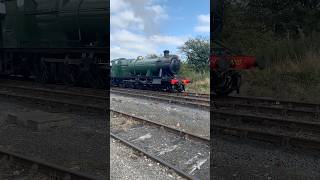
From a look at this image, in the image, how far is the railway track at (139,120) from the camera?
5227 mm

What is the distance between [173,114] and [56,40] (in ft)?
14.9

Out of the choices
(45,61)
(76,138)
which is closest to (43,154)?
(76,138)

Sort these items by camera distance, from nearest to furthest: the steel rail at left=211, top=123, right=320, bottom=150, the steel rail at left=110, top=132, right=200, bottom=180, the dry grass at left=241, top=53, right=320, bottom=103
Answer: the steel rail at left=110, top=132, right=200, bottom=180 → the steel rail at left=211, top=123, right=320, bottom=150 → the dry grass at left=241, top=53, right=320, bottom=103

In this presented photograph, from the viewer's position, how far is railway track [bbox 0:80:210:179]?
17.1 ft

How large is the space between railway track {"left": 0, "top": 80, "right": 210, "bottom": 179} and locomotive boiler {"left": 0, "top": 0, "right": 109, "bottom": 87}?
1074 mm

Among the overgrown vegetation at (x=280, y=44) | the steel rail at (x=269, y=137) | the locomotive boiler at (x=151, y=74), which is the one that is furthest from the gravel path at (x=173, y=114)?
the locomotive boiler at (x=151, y=74)

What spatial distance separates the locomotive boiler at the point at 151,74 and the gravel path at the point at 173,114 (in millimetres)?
3460

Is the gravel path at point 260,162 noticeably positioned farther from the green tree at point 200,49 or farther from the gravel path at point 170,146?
the green tree at point 200,49

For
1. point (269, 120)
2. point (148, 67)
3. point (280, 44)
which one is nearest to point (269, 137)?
point (269, 120)

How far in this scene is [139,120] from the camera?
8.26 meters

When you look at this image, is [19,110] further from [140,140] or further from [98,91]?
[140,140]

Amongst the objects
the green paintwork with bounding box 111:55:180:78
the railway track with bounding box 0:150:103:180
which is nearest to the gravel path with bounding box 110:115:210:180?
the railway track with bounding box 0:150:103:180

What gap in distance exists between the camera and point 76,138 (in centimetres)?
A: 634

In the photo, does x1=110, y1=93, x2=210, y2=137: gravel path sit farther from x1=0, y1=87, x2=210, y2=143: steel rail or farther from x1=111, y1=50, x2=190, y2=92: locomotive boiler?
x1=111, y1=50, x2=190, y2=92: locomotive boiler
